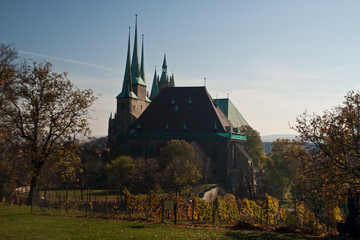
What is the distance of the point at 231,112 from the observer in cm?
7281

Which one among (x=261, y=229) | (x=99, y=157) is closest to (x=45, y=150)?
(x=261, y=229)

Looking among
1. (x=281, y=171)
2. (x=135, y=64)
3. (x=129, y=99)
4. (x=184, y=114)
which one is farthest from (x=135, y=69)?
(x=281, y=171)

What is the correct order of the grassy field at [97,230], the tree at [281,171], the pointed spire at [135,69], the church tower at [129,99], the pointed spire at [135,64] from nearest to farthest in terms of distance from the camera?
1. the grassy field at [97,230]
2. the tree at [281,171]
3. the church tower at [129,99]
4. the pointed spire at [135,69]
5. the pointed spire at [135,64]

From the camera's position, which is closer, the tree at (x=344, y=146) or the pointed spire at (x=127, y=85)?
the tree at (x=344, y=146)

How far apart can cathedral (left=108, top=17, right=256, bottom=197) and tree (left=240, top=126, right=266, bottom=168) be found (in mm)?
2254

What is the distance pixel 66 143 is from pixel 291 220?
16.0 m

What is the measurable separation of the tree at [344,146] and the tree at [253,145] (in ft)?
182

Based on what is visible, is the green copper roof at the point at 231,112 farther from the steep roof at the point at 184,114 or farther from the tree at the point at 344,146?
the tree at the point at 344,146

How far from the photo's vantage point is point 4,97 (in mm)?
25344

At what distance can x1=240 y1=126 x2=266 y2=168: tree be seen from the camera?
237 feet

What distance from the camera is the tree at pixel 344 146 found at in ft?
53.0

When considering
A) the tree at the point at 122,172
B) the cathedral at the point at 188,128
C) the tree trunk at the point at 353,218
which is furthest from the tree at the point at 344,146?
the cathedral at the point at 188,128

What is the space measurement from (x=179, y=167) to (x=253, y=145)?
32.3 m

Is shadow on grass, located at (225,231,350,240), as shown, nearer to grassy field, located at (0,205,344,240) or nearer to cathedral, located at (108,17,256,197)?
grassy field, located at (0,205,344,240)
